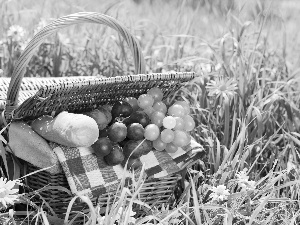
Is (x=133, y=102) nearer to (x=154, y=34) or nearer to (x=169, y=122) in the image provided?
(x=169, y=122)

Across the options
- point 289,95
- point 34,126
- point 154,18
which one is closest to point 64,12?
point 154,18

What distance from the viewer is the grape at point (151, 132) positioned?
2055 mm

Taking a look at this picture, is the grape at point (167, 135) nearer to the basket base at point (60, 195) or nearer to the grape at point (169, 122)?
the grape at point (169, 122)

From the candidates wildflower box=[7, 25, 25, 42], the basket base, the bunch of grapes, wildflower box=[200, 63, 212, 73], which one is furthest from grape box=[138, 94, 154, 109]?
wildflower box=[7, 25, 25, 42]

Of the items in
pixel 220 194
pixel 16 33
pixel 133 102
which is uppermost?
pixel 16 33

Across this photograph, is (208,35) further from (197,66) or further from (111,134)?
(111,134)

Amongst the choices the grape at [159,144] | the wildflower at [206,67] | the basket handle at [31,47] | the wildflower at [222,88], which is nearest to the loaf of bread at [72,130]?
the basket handle at [31,47]

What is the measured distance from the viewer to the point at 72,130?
183 centimetres

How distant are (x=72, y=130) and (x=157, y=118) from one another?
1.35 ft

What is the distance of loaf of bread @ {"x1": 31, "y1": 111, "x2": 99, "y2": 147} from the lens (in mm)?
1835

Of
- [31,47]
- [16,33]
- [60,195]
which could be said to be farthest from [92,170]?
[16,33]

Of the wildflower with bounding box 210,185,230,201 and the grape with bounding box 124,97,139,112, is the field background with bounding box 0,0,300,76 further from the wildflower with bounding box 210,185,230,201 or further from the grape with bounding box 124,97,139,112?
the wildflower with bounding box 210,185,230,201

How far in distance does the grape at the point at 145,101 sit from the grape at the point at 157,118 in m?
0.04

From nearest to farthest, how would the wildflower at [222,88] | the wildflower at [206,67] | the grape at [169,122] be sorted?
the grape at [169,122] → the wildflower at [222,88] → the wildflower at [206,67]
